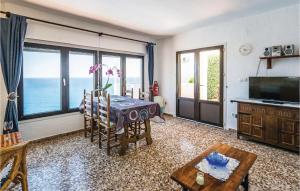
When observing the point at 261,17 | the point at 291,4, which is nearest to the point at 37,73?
the point at 261,17

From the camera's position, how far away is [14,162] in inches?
54.6

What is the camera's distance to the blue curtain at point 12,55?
276 cm

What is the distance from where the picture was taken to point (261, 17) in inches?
133

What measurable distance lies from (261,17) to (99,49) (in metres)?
3.51

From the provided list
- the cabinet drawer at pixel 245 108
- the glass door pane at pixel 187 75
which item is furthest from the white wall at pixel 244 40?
the cabinet drawer at pixel 245 108

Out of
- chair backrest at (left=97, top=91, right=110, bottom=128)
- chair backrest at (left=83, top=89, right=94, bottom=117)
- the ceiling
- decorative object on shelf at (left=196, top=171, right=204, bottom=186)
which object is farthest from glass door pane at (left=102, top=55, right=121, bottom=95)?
decorative object on shelf at (left=196, top=171, right=204, bottom=186)

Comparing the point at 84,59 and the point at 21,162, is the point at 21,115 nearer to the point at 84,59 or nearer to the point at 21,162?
the point at 84,59

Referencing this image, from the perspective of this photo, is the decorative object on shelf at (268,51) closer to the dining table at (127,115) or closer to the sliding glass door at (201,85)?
the sliding glass door at (201,85)

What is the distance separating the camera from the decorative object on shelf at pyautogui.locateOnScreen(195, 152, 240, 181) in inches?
56.5

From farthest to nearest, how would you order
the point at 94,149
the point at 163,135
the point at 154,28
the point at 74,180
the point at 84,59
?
the point at 154,28, the point at 84,59, the point at 163,135, the point at 94,149, the point at 74,180

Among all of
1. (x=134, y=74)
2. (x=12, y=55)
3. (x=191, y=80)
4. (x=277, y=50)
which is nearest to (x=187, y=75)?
(x=191, y=80)

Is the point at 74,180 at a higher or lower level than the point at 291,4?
lower

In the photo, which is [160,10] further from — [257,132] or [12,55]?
[257,132]

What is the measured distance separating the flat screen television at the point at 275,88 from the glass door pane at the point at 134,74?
2858 mm
